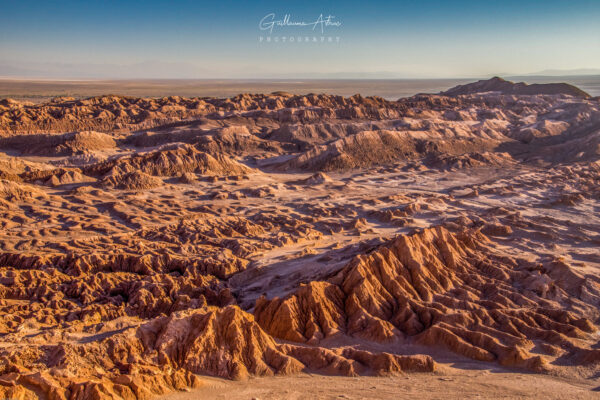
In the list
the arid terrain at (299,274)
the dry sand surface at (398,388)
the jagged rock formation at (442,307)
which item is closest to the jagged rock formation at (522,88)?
the arid terrain at (299,274)

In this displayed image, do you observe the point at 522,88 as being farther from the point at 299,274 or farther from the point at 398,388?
the point at 398,388

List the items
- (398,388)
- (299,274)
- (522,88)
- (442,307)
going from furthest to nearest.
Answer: (522,88) → (299,274) → (442,307) → (398,388)

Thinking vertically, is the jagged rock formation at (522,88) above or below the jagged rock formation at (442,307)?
above

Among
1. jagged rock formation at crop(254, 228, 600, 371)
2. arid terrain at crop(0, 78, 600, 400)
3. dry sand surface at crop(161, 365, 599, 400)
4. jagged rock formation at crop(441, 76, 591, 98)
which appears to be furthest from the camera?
jagged rock formation at crop(441, 76, 591, 98)

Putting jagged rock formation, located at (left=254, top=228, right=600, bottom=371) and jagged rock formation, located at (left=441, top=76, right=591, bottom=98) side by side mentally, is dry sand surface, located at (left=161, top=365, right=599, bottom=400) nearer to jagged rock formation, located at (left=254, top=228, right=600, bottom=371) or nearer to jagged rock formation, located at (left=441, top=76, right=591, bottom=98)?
jagged rock formation, located at (left=254, top=228, right=600, bottom=371)

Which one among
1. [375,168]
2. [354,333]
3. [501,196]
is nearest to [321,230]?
[354,333]

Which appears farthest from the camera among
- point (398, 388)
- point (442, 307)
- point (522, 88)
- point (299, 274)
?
point (522, 88)

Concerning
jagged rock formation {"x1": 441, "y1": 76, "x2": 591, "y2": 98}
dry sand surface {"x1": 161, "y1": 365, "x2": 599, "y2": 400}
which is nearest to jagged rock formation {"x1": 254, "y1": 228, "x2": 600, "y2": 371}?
dry sand surface {"x1": 161, "y1": 365, "x2": 599, "y2": 400}

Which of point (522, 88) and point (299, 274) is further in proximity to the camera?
point (522, 88)

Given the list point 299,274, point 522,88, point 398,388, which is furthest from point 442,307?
point 522,88

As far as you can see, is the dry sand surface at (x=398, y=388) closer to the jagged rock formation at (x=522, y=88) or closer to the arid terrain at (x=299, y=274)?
the arid terrain at (x=299, y=274)
